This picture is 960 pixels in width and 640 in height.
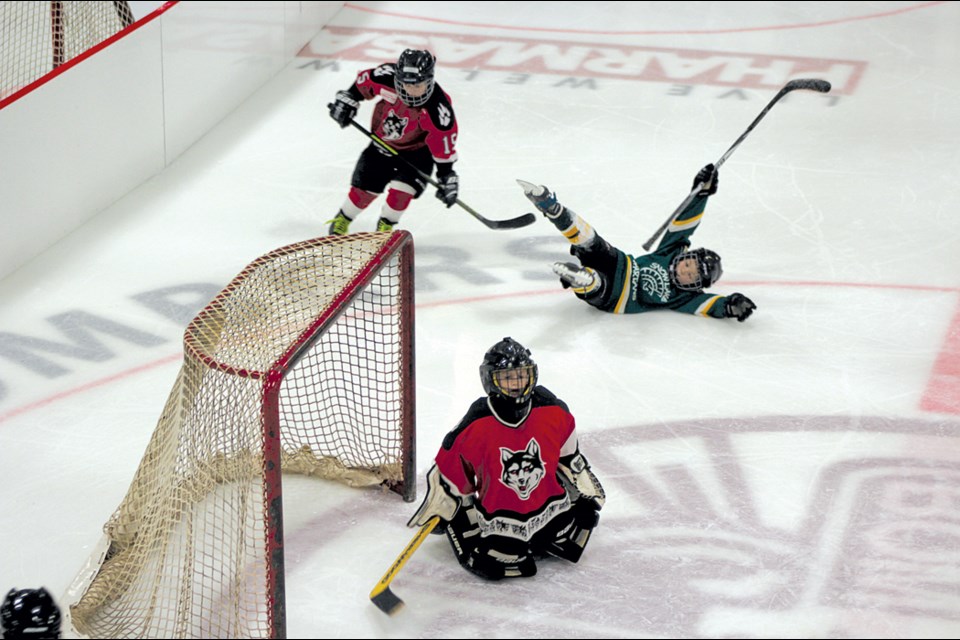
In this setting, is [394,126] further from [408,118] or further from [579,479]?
[579,479]

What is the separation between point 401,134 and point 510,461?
7.82 ft

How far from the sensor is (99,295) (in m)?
5.36

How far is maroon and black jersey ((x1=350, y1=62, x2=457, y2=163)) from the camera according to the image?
17.8ft

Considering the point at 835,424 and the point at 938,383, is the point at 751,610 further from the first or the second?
the point at 938,383

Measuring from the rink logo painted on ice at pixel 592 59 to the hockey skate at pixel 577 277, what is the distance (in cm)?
299

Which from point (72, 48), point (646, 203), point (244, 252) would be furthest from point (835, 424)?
point (72, 48)

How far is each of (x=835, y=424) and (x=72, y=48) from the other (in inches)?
153

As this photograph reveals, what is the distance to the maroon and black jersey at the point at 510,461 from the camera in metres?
3.42

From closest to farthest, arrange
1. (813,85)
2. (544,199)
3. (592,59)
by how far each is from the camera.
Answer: (544,199)
(813,85)
(592,59)

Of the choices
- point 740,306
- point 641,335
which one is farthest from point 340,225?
point 740,306

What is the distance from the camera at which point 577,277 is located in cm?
489

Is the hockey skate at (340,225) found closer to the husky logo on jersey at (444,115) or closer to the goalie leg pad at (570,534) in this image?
the husky logo on jersey at (444,115)

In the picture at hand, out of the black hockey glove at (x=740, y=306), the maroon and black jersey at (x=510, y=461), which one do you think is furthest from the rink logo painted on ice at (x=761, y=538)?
the black hockey glove at (x=740, y=306)

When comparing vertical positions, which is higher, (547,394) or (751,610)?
(547,394)
